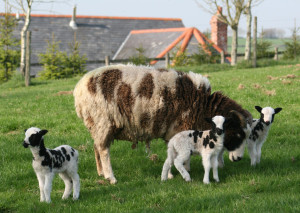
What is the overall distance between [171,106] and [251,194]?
2014 millimetres

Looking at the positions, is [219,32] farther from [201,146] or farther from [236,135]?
[201,146]

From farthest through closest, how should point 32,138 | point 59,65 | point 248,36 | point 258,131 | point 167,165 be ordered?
1. point 248,36
2. point 59,65
3. point 258,131
4. point 167,165
5. point 32,138

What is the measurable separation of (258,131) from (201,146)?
1.49m

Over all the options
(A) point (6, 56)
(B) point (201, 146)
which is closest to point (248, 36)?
(A) point (6, 56)

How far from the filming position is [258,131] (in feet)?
24.5

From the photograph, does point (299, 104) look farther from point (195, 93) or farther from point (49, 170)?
point (49, 170)

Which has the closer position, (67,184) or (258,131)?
(67,184)

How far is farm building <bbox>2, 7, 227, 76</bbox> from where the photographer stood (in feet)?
123

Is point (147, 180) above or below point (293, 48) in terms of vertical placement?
below

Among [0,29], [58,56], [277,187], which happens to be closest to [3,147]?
[277,187]

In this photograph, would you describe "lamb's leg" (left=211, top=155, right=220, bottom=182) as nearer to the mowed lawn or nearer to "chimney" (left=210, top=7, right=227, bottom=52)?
the mowed lawn

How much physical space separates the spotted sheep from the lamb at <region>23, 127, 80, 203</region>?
108cm

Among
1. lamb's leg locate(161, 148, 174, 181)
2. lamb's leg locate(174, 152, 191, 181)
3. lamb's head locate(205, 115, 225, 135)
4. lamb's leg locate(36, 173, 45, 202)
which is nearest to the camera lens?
lamb's leg locate(36, 173, 45, 202)

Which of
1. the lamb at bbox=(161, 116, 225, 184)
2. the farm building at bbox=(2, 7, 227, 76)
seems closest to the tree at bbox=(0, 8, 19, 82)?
the farm building at bbox=(2, 7, 227, 76)
